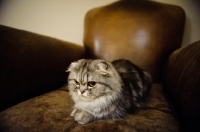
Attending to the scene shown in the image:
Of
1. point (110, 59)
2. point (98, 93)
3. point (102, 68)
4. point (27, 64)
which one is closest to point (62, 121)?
point (98, 93)

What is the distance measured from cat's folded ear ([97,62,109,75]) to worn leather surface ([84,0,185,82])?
52cm

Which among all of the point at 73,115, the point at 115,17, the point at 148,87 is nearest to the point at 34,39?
the point at 73,115

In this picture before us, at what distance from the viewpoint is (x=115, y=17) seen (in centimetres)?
123

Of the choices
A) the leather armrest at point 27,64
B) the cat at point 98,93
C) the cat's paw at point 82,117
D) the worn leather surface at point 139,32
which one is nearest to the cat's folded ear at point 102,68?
the cat at point 98,93

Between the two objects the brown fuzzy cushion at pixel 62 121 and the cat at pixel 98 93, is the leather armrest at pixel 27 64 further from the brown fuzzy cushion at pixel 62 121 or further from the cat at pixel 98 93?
the cat at pixel 98 93

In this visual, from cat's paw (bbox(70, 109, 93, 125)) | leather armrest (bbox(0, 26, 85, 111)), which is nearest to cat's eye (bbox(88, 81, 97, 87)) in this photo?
cat's paw (bbox(70, 109, 93, 125))

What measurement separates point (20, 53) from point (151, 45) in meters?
0.95

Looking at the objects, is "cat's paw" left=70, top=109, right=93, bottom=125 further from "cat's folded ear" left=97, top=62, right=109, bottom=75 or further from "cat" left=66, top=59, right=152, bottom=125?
"cat's folded ear" left=97, top=62, right=109, bottom=75

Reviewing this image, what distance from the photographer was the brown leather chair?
0.56m

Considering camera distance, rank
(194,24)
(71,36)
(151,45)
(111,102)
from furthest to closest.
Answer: (71,36) → (194,24) → (151,45) → (111,102)

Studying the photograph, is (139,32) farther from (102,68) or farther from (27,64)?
(27,64)

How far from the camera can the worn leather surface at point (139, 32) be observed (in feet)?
3.76

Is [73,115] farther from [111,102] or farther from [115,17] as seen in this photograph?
[115,17]

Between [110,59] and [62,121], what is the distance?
0.76m
